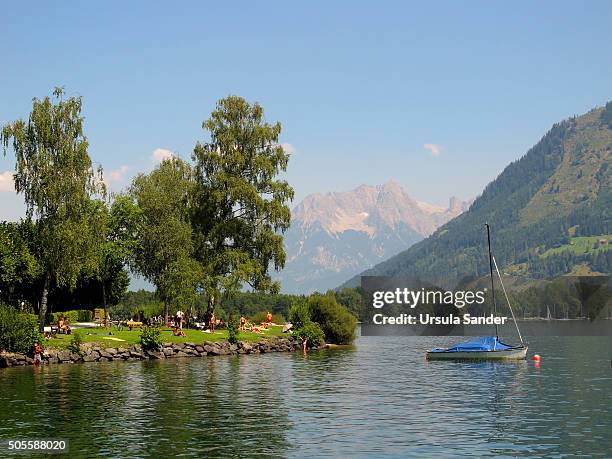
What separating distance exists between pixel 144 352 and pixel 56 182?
67.2 ft

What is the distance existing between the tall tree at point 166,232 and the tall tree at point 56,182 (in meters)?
18.5

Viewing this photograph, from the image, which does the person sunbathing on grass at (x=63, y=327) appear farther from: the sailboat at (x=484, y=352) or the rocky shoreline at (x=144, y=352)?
the sailboat at (x=484, y=352)

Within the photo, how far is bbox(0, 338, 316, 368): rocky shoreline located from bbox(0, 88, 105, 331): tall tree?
605 cm

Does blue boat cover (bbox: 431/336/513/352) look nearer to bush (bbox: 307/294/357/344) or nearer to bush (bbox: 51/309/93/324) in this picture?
bush (bbox: 307/294/357/344)

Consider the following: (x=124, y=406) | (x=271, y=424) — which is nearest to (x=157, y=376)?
(x=124, y=406)

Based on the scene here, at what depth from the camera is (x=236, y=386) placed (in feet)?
205

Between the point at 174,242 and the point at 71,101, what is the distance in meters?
25.8

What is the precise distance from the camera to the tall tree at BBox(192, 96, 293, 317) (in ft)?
358

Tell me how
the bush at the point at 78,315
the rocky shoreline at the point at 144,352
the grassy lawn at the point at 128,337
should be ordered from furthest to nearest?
1. the bush at the point at 78,315
2. the grassy lawn at the point at 128,337
3. the rocky shoreline at the point at 144,352

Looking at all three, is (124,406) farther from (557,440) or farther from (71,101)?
(71,101)

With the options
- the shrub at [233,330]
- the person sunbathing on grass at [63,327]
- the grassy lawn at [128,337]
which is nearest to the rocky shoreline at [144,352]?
the shrub at [233,330]

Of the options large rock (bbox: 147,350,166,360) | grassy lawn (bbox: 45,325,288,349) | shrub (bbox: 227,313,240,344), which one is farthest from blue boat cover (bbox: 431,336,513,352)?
large rock (bbox: 147,350,166,360)

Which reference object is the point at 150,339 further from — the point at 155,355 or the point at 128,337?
the point at 128,337

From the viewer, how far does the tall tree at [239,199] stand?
10912 centimetres
